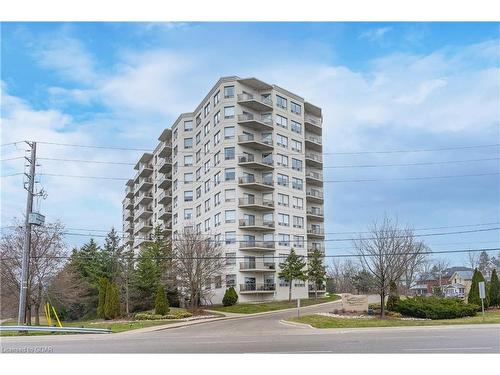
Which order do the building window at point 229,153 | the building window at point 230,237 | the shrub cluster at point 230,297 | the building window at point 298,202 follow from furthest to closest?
1. the building window at point 298,202
2. the building window at point 229,153
3. the building window at point 230,237
4. the shrub cluster at point 230,297

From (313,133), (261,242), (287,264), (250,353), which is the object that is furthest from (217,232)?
(250,353)

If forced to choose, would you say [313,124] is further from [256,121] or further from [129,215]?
[129,215]

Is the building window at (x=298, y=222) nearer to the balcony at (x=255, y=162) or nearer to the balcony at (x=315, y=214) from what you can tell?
the balcony at (x=315, y=214)

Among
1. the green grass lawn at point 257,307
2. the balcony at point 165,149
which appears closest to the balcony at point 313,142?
the balcony at point 165,149

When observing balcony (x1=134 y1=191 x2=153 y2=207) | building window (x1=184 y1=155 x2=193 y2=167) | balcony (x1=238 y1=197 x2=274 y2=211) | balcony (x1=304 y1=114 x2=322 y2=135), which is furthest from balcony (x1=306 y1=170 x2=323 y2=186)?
balcony (x1=134 y1=191 x2=153 y2=207)

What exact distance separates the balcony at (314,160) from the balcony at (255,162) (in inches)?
302

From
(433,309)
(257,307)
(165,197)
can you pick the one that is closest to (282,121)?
(165,197)

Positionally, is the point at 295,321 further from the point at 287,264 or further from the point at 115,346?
the point at 287,264

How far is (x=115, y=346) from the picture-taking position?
747 inches

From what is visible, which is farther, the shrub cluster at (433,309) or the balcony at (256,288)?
the balcony at (256,288)

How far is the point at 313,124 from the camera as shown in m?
67.5

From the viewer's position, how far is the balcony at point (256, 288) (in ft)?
182

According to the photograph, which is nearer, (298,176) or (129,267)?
(129,267)

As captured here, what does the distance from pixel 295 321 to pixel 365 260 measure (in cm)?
692
